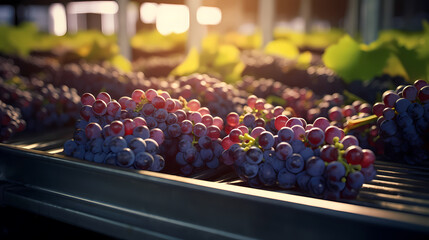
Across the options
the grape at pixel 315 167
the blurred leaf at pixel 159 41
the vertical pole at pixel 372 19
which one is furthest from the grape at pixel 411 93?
the blurred leaf at pixel 159 41

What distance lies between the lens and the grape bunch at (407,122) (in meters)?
0.78

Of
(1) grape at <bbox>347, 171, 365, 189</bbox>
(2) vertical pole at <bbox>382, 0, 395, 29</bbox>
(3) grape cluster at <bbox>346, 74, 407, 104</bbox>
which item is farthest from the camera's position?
(2) vertical pole at <bbox>382, 0, 395, 29</bbox>

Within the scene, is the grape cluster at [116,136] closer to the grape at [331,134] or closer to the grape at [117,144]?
the grape at [117,144]

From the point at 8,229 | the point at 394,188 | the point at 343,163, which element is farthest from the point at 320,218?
the point at 8,229

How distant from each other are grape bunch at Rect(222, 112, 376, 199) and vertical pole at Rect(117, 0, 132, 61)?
2.19m

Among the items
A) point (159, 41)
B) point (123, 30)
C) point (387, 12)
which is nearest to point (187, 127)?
point (123, 30)

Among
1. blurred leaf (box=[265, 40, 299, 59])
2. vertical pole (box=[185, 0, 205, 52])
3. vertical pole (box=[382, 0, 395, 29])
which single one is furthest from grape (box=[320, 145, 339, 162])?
vertical pole (box=[382, 0, 395, 29])

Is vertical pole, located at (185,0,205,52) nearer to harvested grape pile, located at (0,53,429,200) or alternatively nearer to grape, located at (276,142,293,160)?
harvested grape pile, located at (0,53,429,200)

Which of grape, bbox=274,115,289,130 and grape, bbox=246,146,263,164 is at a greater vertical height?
grape, bbox=274,115,289,130

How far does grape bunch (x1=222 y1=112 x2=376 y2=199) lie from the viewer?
0.60 meters

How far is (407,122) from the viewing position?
78 cm

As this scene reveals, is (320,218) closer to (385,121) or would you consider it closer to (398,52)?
(385,121)

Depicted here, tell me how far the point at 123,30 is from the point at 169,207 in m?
2.35

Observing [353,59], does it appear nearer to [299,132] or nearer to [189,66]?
[189,66]
